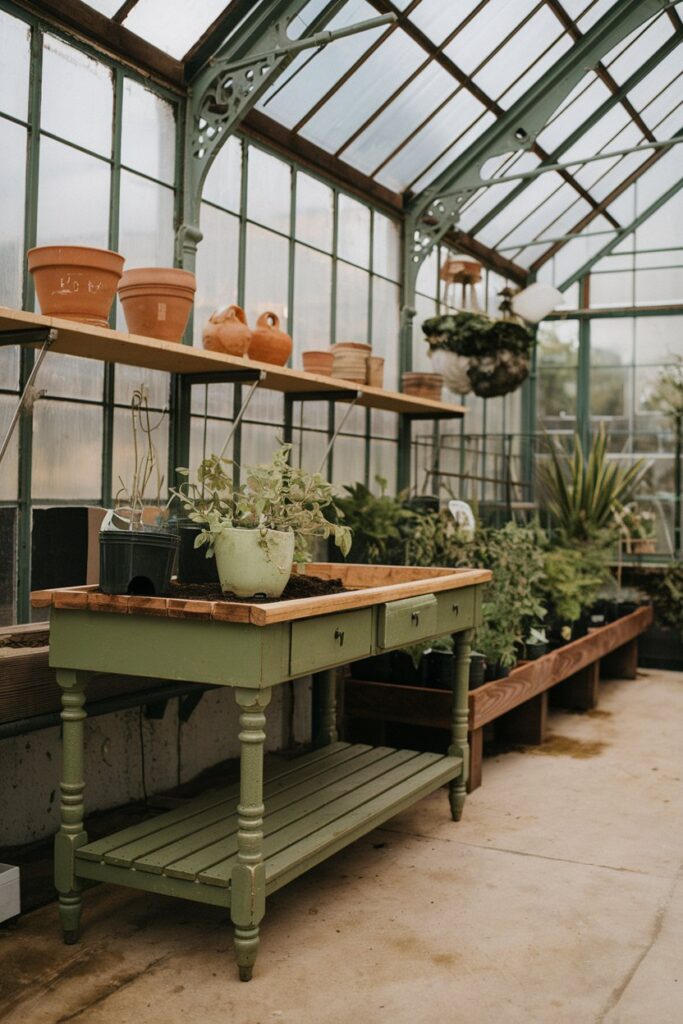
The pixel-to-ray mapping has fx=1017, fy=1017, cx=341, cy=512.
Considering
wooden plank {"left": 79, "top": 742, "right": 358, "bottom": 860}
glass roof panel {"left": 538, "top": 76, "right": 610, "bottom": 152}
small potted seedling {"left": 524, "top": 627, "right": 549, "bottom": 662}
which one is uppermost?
glass roof panel {"left": 538, "top": 76, "right": 610, "bottom": 152}

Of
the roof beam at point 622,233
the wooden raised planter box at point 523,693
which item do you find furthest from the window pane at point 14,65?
the roof beam at point 622,233

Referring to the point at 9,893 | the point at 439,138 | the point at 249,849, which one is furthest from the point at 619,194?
the point at 9,893

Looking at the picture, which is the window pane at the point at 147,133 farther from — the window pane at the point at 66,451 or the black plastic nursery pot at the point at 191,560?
the black plastic nursery pot at the point at 191,560

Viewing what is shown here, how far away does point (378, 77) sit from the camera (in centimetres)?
544

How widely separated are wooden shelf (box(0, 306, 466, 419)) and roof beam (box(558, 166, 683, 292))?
3.90 metres

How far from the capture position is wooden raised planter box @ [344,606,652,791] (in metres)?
4.38

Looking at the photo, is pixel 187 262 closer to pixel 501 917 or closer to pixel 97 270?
pixel 97 270

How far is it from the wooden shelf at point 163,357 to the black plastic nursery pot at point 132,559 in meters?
0.84

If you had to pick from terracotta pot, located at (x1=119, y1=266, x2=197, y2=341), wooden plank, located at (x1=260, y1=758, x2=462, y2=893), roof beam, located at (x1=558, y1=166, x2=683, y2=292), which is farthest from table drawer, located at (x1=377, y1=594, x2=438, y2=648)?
roof beam, located at (x1=558, y1=166, x2=683, y2=292)

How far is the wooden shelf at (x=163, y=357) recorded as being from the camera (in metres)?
3.27

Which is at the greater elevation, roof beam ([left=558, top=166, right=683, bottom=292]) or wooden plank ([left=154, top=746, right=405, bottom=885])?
roof beam ([left=558, top=166, right=683, bottom=292])

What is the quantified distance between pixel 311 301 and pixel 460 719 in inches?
102

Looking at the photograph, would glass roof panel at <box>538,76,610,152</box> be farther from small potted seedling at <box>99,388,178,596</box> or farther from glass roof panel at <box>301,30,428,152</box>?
small potted seedling at <box>99,388,178,596</box>

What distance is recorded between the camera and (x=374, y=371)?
530 cm
